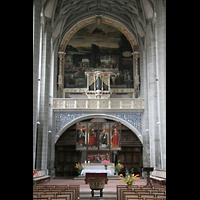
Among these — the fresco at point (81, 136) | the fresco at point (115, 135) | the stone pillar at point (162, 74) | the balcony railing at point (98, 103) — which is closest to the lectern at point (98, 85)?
the balcony railing at point (98, 103)

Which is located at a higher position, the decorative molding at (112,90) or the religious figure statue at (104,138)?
the decorative molding at (112,90)

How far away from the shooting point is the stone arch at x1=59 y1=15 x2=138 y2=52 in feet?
84.3

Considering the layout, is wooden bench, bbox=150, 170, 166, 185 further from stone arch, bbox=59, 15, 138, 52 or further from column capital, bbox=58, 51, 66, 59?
column capital, bbox=58, 51, 66, 59

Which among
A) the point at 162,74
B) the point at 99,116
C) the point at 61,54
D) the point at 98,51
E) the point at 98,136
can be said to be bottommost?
the point at 98,136

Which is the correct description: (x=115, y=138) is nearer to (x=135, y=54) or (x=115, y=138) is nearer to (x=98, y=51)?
(x=135, y=54)

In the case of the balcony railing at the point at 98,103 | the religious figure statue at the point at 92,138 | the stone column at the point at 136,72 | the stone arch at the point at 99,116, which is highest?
the stone column at the point at 136,72

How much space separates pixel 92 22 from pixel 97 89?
7189 millimetres

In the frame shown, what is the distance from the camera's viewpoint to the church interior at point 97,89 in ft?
67.7

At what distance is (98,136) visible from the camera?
22859 mm

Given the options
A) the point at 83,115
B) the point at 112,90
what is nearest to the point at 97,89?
the point at 112,90

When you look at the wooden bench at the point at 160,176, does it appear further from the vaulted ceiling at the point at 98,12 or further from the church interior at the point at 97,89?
the vaulted ceiling at the point at 98,12

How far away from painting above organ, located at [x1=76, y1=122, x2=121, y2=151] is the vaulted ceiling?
8264 mm
